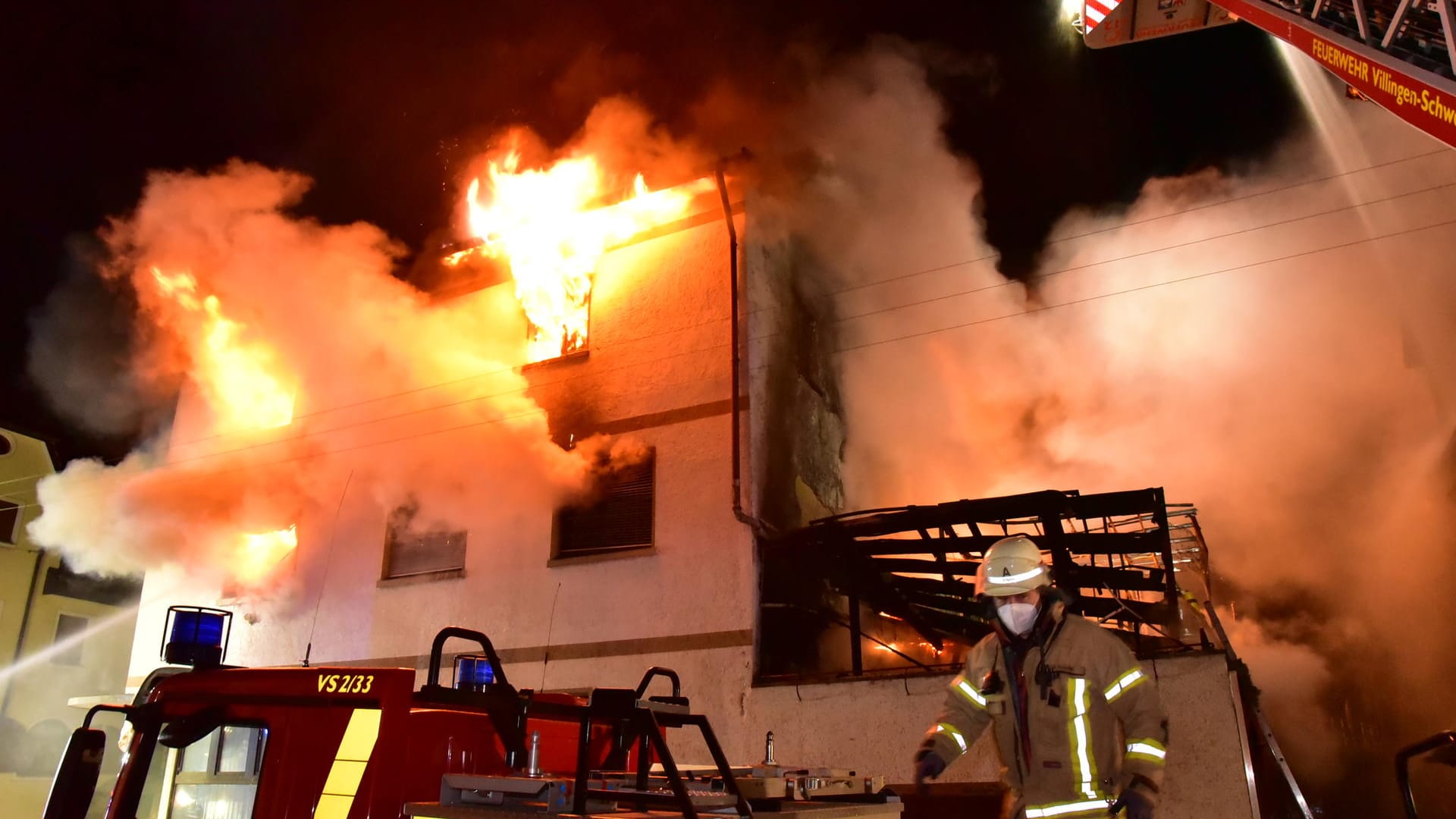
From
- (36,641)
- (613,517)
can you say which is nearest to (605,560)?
(613,517)

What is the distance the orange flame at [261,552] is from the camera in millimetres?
12719

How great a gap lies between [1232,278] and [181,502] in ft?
52.2

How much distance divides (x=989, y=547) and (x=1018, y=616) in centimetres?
512

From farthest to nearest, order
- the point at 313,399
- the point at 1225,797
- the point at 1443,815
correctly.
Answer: the point at 313,399
the point at 1443,815
the point at 1225,797

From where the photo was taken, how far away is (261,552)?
42.4 feet

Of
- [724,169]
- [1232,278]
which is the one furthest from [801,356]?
[1232,278]

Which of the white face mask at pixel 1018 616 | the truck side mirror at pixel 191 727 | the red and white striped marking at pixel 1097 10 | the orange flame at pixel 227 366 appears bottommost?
the truck side mirror at pixel 191 727

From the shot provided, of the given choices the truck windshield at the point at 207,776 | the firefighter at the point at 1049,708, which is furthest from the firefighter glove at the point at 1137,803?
the truck windshield at the point at 207,776

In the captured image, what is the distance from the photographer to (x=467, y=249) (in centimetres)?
1274

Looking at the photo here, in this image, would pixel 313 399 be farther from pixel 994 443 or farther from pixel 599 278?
pixel 994 443

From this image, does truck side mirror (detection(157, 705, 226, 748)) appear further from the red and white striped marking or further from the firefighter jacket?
the red and white striped marking

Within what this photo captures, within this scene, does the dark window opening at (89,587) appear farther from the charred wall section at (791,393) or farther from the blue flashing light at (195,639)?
the blue flashing light at (195,639)

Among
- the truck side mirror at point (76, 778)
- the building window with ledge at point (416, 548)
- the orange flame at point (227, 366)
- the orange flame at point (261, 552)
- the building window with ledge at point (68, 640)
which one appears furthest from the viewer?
the building window with ledge at point (68, 640)

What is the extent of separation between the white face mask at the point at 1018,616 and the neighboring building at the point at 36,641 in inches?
864
